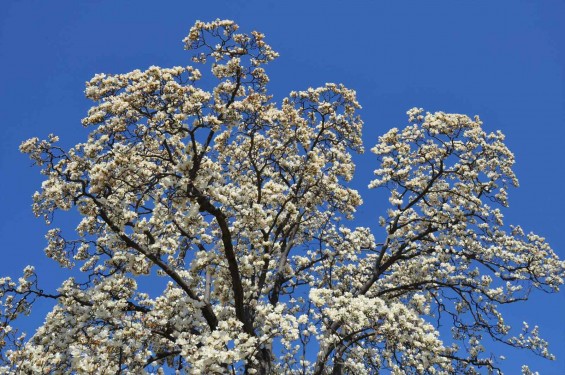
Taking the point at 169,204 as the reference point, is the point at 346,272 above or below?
above

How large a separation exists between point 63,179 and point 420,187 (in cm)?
1251

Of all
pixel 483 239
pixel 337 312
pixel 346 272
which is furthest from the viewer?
pixel 346 272

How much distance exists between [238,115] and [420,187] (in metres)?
8.10

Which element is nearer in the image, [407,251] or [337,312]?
[337,312]

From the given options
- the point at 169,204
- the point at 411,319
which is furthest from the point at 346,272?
the point at 169,204

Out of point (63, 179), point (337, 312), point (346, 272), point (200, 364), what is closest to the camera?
point (200, 364)

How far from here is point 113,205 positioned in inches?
560

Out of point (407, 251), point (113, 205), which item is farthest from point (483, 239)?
point (113, 205)

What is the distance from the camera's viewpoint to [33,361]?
1292 cm

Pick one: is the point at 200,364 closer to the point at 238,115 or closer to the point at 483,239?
the point at 238,115

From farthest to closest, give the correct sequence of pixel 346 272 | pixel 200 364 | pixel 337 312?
pixel 346 272
pixel 337 312
pixel 200 364

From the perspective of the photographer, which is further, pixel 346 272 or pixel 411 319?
pixel 346 272

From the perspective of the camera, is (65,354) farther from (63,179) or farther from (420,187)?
(420,187)

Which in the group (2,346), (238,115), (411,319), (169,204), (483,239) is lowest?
(411,319)
